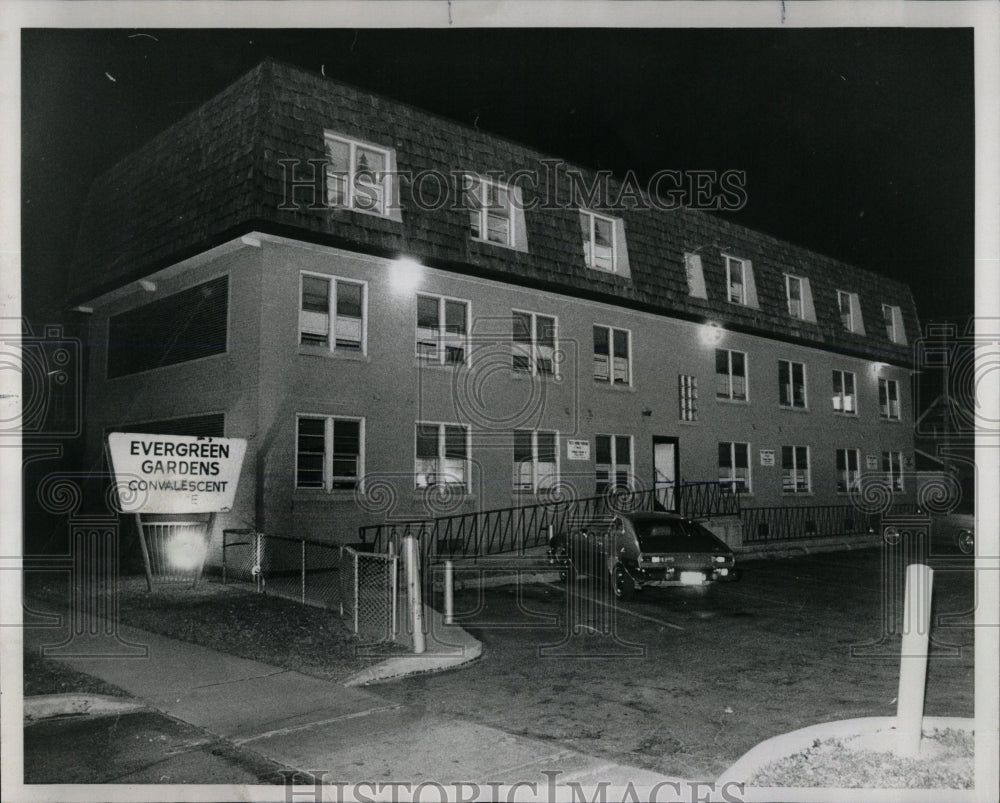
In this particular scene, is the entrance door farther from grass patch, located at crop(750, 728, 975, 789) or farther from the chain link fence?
grass patch, located at crop(750, 728, 975, 789)

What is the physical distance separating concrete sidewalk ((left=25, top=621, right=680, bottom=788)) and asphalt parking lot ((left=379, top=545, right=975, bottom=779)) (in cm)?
33

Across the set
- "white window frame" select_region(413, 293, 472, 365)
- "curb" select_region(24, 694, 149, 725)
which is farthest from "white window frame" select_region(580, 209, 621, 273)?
"curb" select_region(24, 694, 149, 725)

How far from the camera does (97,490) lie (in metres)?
16.4

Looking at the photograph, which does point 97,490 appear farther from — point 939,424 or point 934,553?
point 934,553

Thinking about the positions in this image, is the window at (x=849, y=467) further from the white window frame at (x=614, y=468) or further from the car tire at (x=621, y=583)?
the car tire at (x=621, y=583)

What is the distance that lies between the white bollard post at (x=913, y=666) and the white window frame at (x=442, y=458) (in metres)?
10.4

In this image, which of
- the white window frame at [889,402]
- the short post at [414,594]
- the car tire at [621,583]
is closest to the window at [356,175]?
the short post at [414,594]

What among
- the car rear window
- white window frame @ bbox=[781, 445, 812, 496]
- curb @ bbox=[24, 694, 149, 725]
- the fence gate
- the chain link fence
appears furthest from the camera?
white window frame @ bbox=[781, 445, 812, 496]

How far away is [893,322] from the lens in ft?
45.9

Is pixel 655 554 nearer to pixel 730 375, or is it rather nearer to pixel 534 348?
pixel 730 375

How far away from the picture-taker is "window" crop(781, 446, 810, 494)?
1550 cm

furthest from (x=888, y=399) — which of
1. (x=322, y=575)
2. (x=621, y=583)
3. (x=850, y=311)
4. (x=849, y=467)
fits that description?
(x=322, y=575)

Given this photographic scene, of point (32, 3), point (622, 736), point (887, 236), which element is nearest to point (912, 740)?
point (622, 736)

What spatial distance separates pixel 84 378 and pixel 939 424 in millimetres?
16692
